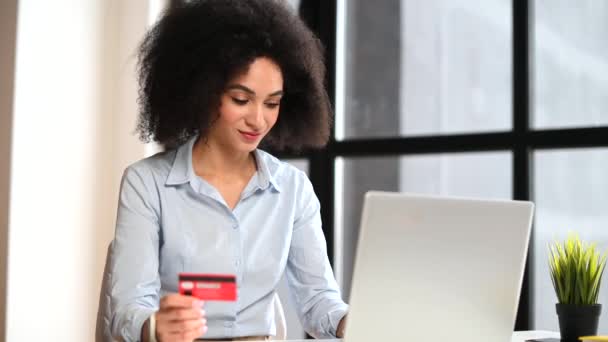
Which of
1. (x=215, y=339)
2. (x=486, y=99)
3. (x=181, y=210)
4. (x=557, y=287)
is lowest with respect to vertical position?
(x=215, y=339)

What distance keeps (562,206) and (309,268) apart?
146cm

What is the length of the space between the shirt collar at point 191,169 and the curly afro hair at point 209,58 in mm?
70

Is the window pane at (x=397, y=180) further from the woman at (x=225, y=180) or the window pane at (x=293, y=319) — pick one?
the woman at (x=225, y=180)

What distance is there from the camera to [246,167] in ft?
6.77

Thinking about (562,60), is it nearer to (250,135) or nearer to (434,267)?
(250,135)

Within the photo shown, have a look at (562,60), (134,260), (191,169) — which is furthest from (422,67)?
(134,260)

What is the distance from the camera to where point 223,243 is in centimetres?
190

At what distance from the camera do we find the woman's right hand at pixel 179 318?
131cm

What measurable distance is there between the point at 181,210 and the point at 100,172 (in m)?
1.56

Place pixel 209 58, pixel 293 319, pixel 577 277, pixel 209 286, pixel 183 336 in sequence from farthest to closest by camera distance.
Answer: pixel 293 319, pixel 209 58, pixel 577 277, pixel 183 336, pixel 209 286

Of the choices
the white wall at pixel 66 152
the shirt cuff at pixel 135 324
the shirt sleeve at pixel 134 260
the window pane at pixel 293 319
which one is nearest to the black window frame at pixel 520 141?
the window pane at pixel 293 319

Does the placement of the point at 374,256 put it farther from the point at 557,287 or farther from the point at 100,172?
the point at 100,172

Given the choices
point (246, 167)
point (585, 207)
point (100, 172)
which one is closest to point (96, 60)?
point (100, 172)

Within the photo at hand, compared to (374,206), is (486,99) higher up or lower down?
higher up
